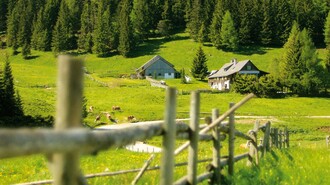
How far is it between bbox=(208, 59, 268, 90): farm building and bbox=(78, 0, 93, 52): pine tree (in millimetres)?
44289

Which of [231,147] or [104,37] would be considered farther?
[104,37]

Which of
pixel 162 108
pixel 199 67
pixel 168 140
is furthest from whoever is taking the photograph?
pixel 199 67

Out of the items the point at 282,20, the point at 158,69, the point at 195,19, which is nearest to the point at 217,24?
the point at 195,19

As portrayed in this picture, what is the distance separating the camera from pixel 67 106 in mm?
2770

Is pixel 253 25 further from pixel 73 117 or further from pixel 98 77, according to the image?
pixel 73 117

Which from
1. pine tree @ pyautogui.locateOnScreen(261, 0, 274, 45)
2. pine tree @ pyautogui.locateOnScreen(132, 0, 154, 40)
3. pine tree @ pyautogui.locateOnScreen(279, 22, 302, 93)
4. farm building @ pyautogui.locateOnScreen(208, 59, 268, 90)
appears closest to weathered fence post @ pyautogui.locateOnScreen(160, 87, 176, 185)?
pine tree @ pyautogui.locateOnScreen(279, 22, 302, 93)

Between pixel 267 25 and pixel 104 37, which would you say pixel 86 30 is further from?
pixel 267 25

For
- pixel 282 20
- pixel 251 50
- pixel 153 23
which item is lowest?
pixel 251 50

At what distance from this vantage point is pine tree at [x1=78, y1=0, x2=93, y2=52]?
117 meters

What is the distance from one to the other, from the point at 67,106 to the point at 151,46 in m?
112

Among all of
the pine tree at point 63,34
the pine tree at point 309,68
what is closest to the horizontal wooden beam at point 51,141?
the pine tree at point 309,68

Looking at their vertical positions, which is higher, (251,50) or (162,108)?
(251,50)

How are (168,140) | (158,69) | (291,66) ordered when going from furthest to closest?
(158,69), (291,66), (168,140)

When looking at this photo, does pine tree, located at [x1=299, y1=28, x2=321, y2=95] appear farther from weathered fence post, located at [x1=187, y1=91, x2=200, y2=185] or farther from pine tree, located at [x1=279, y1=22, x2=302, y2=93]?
weathered fence post, located at [x1=187, y1=91, x2=200, y2=185]
